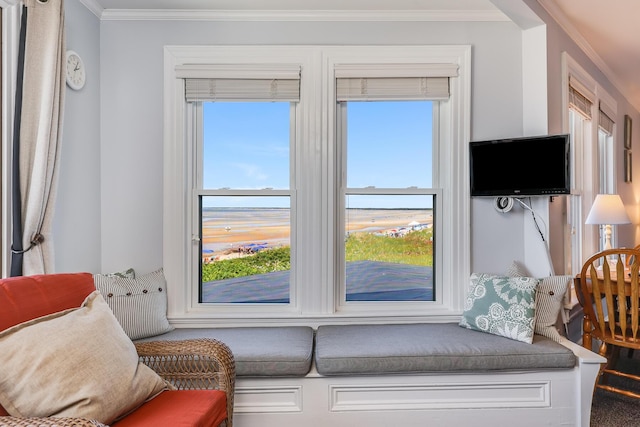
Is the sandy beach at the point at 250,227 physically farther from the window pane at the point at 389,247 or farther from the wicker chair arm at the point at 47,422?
the wicker chair arm at the point at 47,422

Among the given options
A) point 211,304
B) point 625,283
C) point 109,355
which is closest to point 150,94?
point 211,304

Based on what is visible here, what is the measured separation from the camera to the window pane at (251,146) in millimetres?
2754

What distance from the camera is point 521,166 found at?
251 centimetres

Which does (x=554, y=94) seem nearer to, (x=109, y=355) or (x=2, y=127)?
(x=109, y=355)

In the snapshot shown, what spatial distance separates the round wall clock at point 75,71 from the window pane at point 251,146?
818mm

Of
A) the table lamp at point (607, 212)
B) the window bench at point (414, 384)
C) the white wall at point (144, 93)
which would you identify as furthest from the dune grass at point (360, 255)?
the table lamp at point (607, 212)

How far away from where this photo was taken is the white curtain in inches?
74.5

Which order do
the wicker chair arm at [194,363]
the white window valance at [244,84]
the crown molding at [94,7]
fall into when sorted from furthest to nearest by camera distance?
1. the white window valance at [244,84]
2. the crown molding at [94,7]
3. the wicker chair arm at [194,363]

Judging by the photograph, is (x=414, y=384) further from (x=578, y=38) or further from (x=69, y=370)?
(x=578, y=38)

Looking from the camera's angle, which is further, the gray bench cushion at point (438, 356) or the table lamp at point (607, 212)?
the table lamp at point (607, 212)

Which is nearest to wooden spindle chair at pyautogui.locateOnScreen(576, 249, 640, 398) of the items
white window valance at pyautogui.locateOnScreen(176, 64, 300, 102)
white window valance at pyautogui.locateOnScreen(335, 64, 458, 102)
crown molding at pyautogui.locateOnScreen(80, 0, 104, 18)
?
white window valance at pyautogui.locateOnScreen(335, 64, 458, 102)

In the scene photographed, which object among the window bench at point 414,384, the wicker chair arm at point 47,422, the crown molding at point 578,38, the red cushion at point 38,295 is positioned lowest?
the window bench at point 414,384

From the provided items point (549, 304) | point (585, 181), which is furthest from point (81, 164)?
point (585, 181)

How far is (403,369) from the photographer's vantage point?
2066 mm
